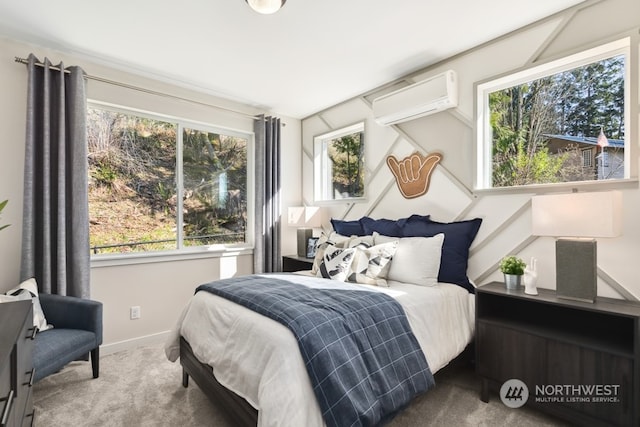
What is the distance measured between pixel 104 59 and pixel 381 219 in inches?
115

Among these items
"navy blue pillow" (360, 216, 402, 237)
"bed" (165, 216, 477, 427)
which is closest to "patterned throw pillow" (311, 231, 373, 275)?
"bed" (165, 216, 477, 427)

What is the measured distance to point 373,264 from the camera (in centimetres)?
253

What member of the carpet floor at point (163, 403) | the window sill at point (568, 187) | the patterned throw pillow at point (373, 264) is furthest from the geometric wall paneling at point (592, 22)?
the carpet floor at point (163, 403)

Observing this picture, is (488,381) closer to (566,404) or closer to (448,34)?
(566,404)

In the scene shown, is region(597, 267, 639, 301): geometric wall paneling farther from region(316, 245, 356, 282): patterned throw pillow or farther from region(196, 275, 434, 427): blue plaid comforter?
region(316, 245, 356, 282): patterned throw pillow

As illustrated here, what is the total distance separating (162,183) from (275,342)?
254 cm

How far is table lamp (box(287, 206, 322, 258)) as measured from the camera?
3873 millimetres

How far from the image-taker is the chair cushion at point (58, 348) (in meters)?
1.96

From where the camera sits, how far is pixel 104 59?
111 inches

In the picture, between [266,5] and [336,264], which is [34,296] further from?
[266,5]

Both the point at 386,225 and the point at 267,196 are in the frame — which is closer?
the point at 386,225

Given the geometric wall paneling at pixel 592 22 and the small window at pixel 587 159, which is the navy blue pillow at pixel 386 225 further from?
the geometric wall paneling at pixel 592 22

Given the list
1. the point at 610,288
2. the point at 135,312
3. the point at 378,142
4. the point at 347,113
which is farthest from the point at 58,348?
the point at 610,288

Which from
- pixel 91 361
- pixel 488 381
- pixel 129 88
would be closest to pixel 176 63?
pixel 129 88
